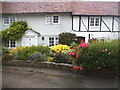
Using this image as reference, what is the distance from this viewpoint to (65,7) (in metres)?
14.1

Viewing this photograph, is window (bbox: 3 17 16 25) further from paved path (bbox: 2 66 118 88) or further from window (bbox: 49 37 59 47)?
paved path (bbox: 2 66 118 88)

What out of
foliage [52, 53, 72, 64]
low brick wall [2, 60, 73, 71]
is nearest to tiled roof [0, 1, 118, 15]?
foliage [52, 53, 72, 64]

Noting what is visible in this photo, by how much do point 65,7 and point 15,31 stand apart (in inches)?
252

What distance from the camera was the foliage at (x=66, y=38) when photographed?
42.5ft

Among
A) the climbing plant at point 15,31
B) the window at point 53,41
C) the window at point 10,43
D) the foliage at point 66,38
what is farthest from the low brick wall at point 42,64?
the window at point 53,41

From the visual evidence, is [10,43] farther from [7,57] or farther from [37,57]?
[37,57]

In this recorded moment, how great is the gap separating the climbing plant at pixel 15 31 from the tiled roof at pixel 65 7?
1.62m

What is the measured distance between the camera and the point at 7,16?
14281mm

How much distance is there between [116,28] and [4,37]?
1330 centimetres

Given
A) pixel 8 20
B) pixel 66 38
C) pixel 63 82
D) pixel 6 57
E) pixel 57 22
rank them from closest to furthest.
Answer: pixel 63 82
pixel 6 57
pixel 66 38
pixel 57 22
pixel 8 20

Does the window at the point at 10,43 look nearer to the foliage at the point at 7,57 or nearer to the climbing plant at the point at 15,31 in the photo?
the climbing plant at the point at 15,31

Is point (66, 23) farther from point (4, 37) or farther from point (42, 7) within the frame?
point (4, 37)

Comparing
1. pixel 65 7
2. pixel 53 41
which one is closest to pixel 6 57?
pixel 53 41

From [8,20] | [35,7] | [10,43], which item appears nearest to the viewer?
[10,43]
